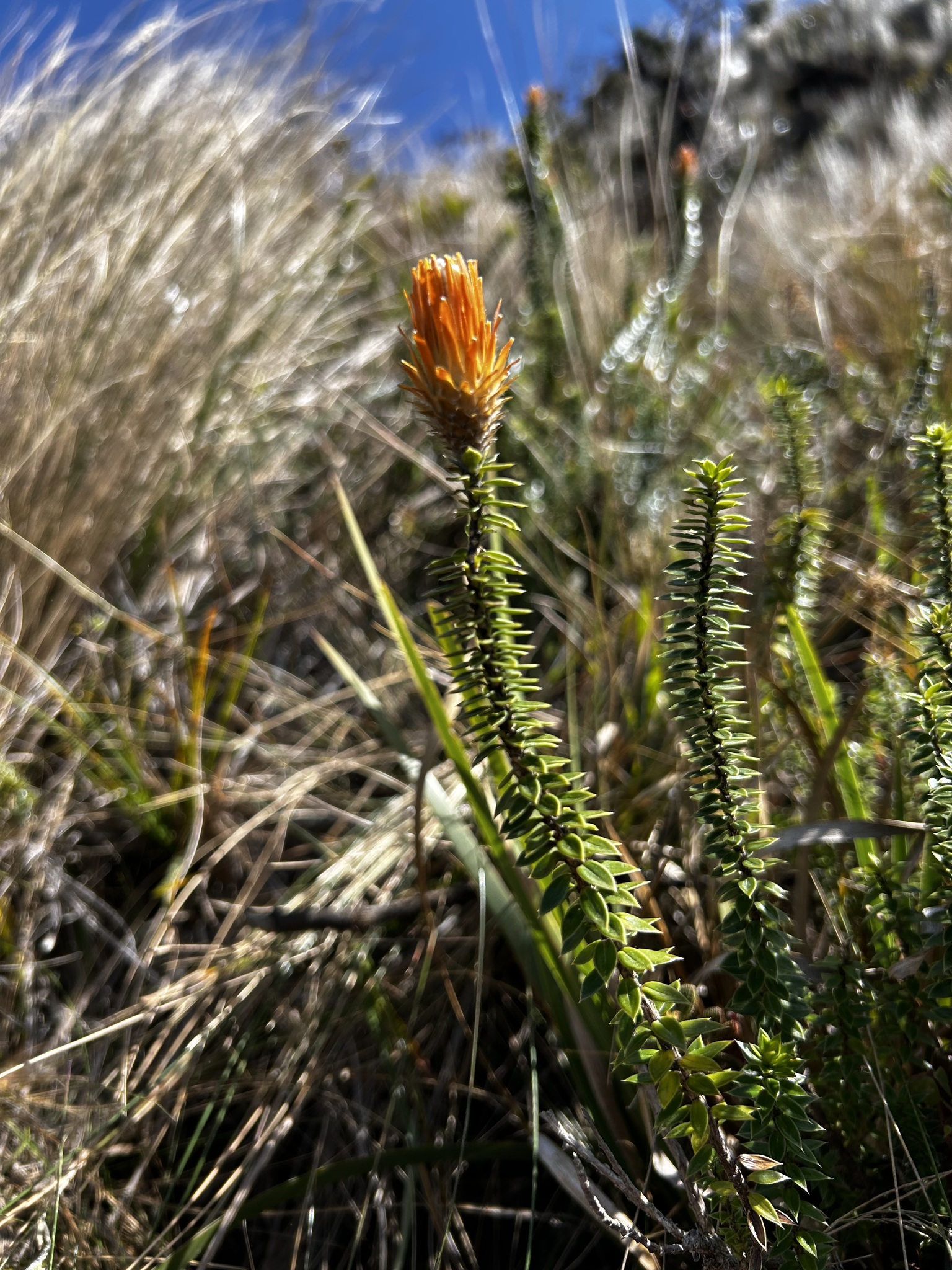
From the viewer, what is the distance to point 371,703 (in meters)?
1.19

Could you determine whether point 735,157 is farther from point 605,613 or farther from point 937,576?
point 937,576

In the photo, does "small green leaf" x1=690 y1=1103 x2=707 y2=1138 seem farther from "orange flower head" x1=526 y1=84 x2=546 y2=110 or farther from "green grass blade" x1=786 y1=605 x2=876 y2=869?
"orange flower head" x1=526 y1=84 x2=546 y2=110

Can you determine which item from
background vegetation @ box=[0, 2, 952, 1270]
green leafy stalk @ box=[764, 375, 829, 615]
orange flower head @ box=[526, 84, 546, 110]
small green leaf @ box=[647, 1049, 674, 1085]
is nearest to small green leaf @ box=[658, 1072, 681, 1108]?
small green leaf @ box=[647, 1049, 674, 1085]

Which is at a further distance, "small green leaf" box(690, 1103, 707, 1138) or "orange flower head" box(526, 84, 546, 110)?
"orange flower head" box(526, 84, 546, 110)

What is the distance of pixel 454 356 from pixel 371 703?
26.9 inches

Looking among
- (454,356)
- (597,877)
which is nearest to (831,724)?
(597,877)

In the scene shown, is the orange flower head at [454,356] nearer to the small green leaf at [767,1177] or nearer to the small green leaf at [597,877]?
the small green leaf at [597,877]

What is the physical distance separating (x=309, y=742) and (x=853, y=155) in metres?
6.67

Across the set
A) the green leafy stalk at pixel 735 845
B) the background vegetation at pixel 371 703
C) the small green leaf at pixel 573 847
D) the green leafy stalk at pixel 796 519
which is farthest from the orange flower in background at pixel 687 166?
the small green leaf at pixel 573 847

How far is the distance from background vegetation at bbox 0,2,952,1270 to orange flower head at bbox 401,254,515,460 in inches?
6.1

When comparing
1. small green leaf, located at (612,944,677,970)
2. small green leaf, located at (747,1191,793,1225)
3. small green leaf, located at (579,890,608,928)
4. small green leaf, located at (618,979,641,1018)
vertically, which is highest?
small green leaf, located at (579,890,608,928)

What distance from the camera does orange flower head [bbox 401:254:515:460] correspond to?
0.58m

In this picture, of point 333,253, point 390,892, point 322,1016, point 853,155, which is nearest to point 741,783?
point 390,892

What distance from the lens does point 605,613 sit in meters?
1.76
